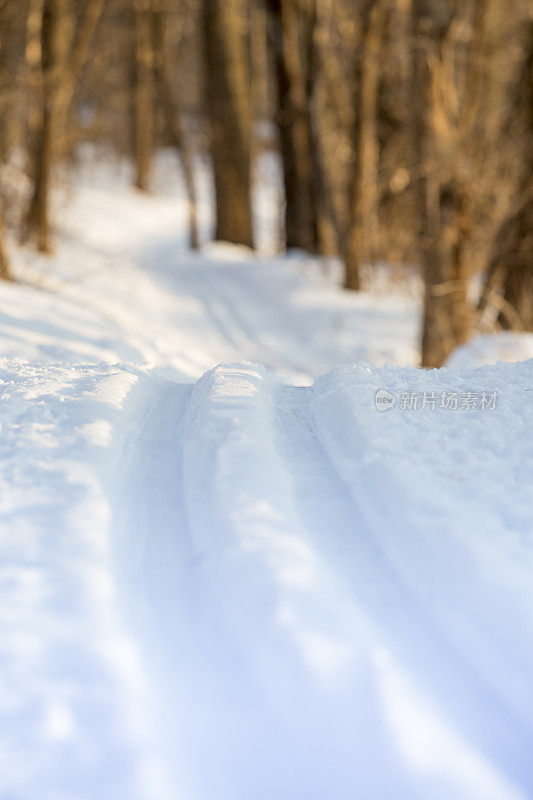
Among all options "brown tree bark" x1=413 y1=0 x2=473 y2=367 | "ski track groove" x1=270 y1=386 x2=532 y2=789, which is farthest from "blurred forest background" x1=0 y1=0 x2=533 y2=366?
"ski track groove" x1=270 y1=386 x2=532 y2=789

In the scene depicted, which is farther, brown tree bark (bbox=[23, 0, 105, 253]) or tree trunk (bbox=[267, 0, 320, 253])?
tree trunk (bbox=[267, 0, 320, 253])

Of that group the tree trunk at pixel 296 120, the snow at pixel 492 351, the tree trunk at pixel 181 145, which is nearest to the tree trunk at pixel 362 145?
the tree trunk at pixel 296 120

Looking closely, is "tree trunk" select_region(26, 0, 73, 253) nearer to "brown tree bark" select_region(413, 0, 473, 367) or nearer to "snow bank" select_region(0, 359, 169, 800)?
"brown tree bark" select_region(413, 0, 473, 367)

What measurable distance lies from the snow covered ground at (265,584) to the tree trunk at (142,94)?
16.6 meters

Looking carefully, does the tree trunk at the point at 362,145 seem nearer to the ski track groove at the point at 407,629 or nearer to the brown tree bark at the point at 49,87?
the brown tree bark at the point at 49,87

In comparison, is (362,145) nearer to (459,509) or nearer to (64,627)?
(459,509)

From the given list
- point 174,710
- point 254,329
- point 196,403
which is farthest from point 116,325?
point 174,710

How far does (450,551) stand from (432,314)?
10.9 ft

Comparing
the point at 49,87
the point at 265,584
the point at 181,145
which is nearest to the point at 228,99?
the point at 181,145

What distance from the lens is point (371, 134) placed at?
7.82m
